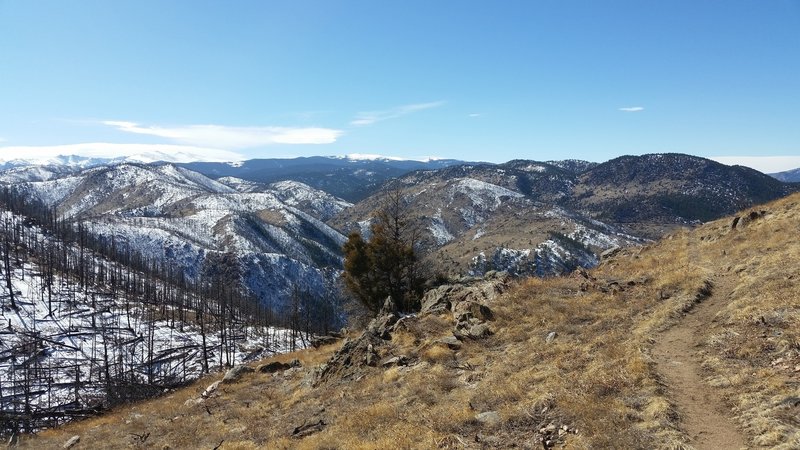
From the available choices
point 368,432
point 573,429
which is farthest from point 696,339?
point 368,432

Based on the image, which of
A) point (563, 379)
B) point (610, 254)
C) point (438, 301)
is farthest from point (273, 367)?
point (610, 254)

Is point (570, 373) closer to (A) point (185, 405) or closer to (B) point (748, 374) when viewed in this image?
(B) point (748, 374)

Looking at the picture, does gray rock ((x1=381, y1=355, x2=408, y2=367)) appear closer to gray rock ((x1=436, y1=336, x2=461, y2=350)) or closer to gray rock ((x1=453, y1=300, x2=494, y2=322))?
gray rock ((x1=436, y1=336, x2=461, y2=350))

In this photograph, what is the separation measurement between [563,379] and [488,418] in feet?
11.4

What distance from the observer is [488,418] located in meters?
14.1

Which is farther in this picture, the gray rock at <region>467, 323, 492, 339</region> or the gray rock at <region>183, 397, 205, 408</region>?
the gray rock at <region>183, 397, 205, 408</region>

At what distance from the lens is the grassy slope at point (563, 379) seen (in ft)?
39.9

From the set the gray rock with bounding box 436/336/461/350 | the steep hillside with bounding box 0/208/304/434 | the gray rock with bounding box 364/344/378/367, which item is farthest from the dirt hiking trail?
the steep hillside with bounding box 0/208/304/434

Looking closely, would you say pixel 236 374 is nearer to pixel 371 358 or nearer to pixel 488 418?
pixel 371 358

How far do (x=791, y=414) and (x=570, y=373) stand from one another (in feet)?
21.9

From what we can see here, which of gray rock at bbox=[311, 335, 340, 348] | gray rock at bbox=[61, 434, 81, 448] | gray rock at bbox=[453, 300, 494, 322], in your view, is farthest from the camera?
gray rock at bbox=[311, 335, 340, 348]

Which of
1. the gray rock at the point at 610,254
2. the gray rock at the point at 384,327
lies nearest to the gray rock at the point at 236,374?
the gray rock at the point at 384,327

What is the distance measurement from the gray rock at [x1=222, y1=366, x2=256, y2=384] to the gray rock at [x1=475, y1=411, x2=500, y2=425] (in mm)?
24884

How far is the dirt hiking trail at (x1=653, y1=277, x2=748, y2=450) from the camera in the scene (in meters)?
10.4
